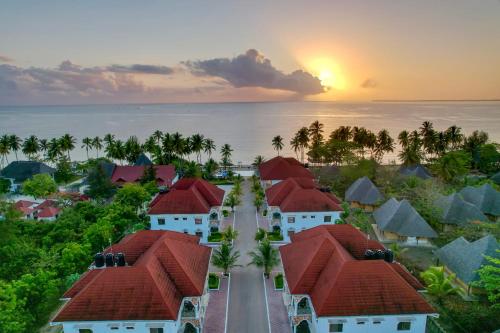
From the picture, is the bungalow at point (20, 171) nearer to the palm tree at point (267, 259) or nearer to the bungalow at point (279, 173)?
the bungalow at point (279, 173)

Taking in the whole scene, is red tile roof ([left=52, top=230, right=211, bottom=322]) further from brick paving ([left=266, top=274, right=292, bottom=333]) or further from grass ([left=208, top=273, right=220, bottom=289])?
brick paving ([left=266, top=274, right=292, bottom=333])

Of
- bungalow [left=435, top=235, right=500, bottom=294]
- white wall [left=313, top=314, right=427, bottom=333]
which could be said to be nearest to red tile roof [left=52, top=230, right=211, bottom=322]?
white wall [left=313, top=314, right=427, bottom=333]

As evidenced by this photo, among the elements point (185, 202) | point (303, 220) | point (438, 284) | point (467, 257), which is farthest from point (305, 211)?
point (467, 257)

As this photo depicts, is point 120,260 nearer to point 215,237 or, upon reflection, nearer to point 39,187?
point 215,237

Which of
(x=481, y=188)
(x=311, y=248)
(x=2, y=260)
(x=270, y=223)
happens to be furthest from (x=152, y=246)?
(x=481, y=188)

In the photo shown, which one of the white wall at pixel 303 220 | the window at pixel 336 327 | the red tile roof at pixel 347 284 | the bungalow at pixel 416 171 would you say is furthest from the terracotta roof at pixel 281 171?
the window at pixel 336 327
